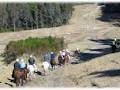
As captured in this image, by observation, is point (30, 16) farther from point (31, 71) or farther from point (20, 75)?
point (20, 75)

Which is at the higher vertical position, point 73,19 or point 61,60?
point 61,60

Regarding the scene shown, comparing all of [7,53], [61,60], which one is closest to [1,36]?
[7,53]

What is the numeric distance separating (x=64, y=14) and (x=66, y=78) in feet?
160

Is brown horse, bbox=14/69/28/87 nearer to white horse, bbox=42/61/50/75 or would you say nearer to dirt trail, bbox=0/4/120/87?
dirt trail, bbox=0/4/120/87

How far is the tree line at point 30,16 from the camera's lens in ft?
213

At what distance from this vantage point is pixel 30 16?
66.1 meters

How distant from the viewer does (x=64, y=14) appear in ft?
224

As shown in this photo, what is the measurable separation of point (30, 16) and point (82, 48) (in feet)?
87.4

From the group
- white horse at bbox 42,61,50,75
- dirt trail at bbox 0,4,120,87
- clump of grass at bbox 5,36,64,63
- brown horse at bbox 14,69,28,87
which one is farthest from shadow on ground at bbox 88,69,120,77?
clump of grass at bbox 5,36,64,63

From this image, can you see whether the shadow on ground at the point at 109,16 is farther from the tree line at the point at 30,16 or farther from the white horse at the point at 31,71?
the white horse at the point at 31,71

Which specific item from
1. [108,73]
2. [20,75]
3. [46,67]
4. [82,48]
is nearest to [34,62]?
[46,67]

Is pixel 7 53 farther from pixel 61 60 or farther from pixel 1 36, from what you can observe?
pixel 1 36

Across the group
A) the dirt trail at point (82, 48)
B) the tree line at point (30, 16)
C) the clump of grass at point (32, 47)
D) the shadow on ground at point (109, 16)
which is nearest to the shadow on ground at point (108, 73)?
the dirt trail at point (82, 48)

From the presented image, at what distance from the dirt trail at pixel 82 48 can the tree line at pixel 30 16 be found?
1.97 meters
